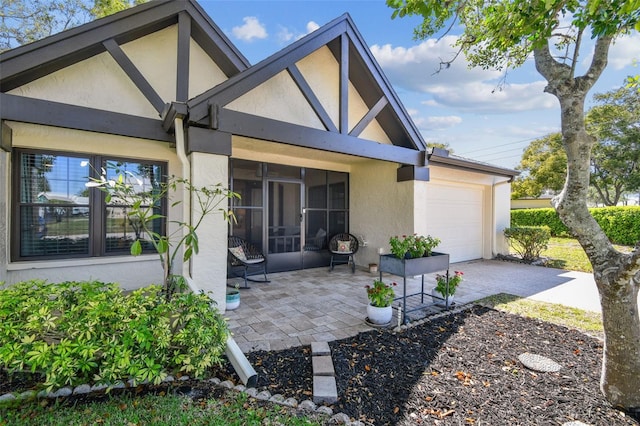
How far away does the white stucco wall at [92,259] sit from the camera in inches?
167

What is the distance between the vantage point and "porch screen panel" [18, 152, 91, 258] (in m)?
4.38

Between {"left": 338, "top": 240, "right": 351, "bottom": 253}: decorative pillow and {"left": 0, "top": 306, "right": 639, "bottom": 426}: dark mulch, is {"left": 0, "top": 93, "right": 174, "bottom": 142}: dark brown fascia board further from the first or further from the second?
{"left": 338, "top": 240, "right": 351, "bottom": 253}: decorative pillow

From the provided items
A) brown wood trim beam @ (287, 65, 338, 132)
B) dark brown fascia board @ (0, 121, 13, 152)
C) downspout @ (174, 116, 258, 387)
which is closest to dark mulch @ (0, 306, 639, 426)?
downspout @ (174, 116, 258, 387)

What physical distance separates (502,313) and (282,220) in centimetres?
484

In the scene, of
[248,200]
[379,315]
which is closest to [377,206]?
[248,200]

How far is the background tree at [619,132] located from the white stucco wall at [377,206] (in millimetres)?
19282

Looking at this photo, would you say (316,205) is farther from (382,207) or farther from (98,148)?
(98,148)

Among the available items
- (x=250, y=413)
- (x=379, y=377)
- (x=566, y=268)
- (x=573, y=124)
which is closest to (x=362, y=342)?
(x=379, y=377)

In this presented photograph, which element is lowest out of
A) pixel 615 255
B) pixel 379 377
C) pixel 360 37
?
pixel 379 377

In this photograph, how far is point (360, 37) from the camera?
553 centimetres

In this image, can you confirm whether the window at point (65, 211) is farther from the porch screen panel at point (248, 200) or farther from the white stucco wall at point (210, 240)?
the porch screen panel at point (248, 200)

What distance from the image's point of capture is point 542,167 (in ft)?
69.1

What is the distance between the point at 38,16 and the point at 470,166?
13.9 meters

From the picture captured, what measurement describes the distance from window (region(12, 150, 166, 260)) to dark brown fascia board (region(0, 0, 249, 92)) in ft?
3.97
